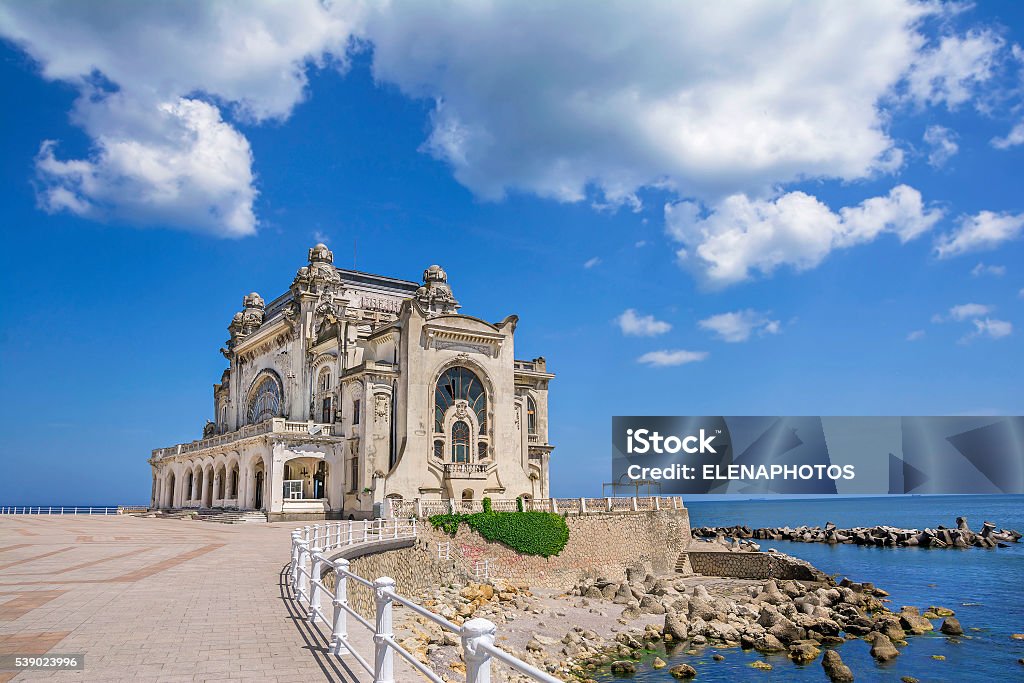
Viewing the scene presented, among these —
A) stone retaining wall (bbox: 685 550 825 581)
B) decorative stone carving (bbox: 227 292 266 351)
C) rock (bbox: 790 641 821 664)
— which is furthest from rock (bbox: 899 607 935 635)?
decorative stone carving (bbox: 227 292 266 351)

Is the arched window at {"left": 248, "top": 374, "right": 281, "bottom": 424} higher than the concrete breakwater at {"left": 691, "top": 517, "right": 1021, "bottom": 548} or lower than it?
higher

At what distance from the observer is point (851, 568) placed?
2072 inches

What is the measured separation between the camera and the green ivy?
123 feet

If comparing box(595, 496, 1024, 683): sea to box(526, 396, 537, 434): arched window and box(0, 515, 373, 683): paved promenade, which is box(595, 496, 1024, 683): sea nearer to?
box(0, 515, 373, 683): paved promenade

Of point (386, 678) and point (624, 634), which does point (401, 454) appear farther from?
point (386, 678)

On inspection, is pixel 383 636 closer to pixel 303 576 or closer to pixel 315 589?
pixel 315 589

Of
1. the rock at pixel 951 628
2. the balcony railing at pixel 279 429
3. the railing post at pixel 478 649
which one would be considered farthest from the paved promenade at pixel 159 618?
the rock at pixel 951 628

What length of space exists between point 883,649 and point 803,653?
2734mm

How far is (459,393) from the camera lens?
4647 centimetres

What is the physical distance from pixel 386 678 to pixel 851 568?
52539 millimetres

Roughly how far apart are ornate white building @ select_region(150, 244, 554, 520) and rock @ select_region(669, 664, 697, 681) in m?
17.6

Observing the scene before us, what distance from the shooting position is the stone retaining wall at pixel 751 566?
42.7 metres

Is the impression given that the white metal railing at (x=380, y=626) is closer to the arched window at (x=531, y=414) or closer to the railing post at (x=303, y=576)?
the railing post at (x=303, y=576)

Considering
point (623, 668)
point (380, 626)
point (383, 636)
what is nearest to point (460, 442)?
point (623, 668)
